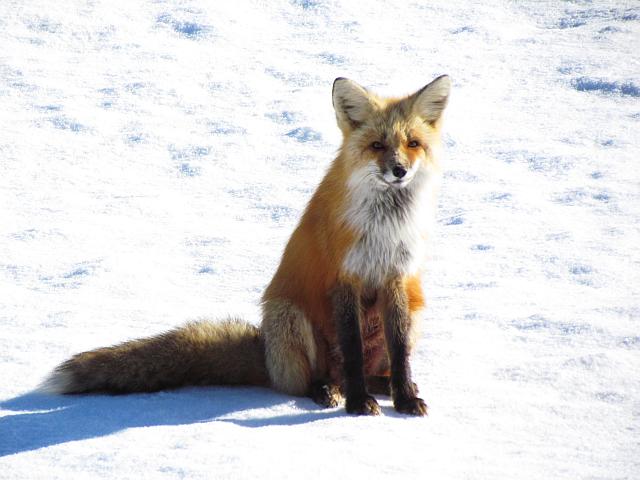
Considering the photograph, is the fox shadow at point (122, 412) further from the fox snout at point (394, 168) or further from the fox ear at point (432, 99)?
the fox ear at point (432, 99)

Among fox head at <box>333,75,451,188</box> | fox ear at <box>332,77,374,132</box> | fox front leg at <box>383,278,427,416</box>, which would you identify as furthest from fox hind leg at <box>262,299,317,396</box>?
fox ear at <box>332,77,374,132</box>

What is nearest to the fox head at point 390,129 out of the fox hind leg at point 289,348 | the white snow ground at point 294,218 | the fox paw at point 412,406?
the fox hind leg at point 289,348

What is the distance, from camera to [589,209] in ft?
25.9

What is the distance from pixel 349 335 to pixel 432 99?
150cm

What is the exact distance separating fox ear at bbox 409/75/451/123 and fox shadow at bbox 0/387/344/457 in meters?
1.83

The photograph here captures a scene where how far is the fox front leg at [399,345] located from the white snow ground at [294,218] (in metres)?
0.16

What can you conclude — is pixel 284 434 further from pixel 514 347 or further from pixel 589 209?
pixel 589 209

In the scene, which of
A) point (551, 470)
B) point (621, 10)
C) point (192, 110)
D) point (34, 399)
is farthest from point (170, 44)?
point (551, 470)

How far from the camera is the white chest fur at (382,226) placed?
4.62 metres

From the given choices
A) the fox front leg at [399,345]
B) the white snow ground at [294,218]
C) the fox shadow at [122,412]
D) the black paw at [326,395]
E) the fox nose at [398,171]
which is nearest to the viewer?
the white snow ground at [294,218]

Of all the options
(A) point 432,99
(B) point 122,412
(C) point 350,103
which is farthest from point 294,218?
(B) point 122,412

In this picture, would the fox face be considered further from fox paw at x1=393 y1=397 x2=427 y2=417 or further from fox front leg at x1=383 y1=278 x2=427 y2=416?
fox paw at x1=393 y1=397 x2=427 y2=417

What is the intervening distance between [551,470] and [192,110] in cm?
752

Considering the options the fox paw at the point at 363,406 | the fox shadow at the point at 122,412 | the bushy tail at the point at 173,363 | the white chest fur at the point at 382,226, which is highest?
the white chest fur at the point at 382,226
